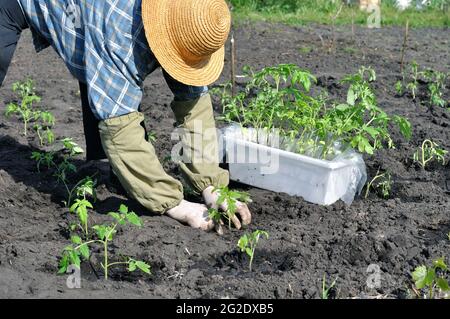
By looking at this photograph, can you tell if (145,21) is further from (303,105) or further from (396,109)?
(396,109)

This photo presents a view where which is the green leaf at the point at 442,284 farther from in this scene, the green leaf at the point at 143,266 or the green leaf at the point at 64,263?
the green leaf at the point at 64,263

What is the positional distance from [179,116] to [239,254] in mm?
831

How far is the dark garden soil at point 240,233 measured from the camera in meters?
3.32

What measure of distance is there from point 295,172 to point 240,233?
0.58 meters

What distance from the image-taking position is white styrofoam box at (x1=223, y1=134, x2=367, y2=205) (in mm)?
4266

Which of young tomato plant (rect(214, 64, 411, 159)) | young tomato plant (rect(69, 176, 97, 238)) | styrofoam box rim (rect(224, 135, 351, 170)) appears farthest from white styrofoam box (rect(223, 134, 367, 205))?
young tomato plant (rect(69, 176, 97, 238))

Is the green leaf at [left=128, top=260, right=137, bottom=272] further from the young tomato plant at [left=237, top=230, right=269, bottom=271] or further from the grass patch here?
the grass patch

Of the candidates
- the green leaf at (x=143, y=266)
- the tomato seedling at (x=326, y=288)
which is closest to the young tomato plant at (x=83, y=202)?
the green leaf at (x=143, y=266)

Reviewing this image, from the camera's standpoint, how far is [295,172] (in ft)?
14.3

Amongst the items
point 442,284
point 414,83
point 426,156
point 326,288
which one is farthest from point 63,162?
point 414,83

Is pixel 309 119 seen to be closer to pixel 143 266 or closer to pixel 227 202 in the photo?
pixel 227 202

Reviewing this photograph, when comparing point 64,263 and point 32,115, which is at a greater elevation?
point 64,263

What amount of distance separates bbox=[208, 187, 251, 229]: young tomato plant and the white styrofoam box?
0.39 metres
